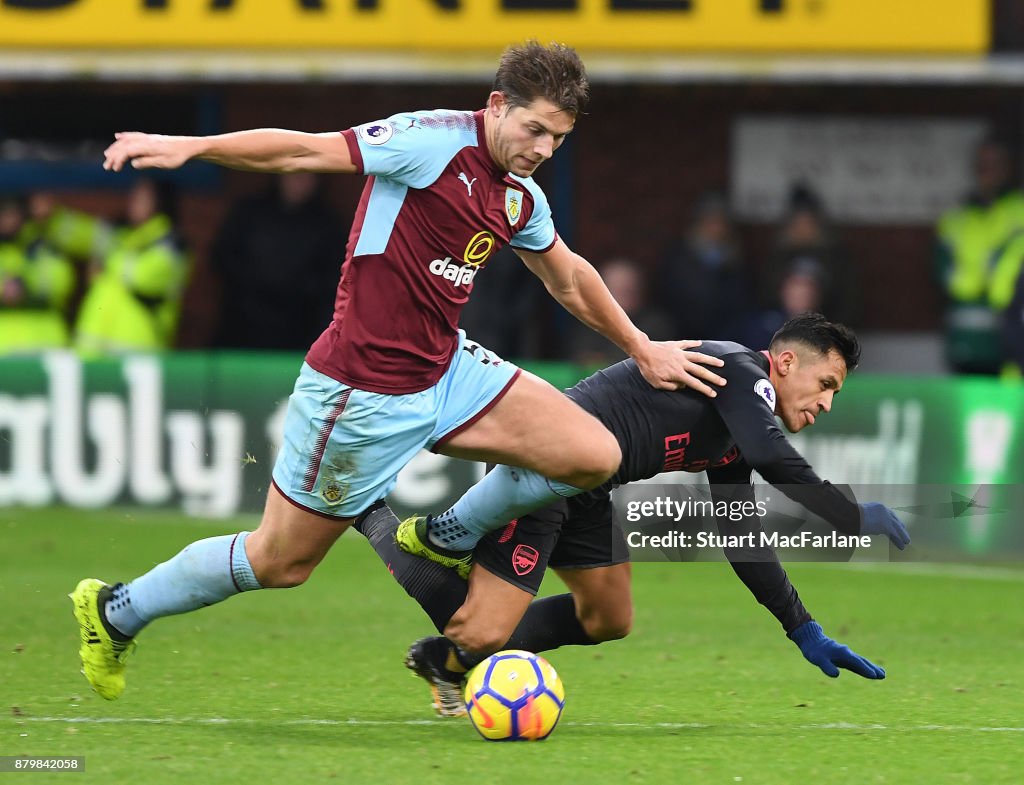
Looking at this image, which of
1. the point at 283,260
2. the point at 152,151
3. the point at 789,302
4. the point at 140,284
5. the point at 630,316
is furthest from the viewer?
the point at 283,260

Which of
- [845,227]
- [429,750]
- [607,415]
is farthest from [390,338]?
[845,227]

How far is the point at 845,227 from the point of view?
14.3 meters

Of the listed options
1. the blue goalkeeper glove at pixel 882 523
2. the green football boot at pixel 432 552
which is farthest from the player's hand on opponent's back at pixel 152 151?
the blue goalkeeper glove at pixel 882 523

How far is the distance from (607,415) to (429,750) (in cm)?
126

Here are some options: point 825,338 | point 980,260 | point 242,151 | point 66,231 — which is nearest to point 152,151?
point 242,151

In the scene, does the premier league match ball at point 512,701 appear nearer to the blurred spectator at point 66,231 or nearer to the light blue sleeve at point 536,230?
the light blue sleeve at point 536,230

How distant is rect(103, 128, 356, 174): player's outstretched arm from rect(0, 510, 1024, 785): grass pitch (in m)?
1.71

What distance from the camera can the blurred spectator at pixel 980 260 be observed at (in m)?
12.3

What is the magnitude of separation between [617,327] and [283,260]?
21.7 feet

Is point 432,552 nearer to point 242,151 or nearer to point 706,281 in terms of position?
point 242,151

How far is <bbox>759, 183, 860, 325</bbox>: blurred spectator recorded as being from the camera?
12.5 meters

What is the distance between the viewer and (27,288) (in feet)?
41.3

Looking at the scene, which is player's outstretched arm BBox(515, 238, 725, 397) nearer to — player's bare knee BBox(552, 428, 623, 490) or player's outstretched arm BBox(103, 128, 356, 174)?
player's bare knee BBox(552, 428, 623, 490)

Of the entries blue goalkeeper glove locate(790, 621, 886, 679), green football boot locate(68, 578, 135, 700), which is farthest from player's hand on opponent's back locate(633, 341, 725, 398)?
green football boot locate(68, 578, 135, 700)
